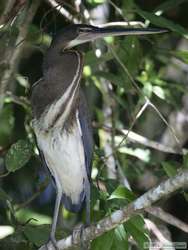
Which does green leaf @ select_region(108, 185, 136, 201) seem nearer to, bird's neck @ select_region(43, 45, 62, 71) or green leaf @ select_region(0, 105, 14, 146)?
bird's neck @ select_region(43, 45, 62, 71)

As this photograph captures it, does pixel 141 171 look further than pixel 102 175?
Yes

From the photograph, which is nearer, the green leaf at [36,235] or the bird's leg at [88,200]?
the green leaf at [36,235]

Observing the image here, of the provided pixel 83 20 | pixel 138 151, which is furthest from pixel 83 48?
pixel 138 151

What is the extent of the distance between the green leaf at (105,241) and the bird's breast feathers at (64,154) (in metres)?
0.50

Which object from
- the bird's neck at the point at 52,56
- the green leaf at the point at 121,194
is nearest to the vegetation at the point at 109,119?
the green leaf at the point at 121,194

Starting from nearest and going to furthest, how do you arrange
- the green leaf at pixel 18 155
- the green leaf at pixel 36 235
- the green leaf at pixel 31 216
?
the green leaf at pixel 36 235 < the green leaf at pixel 18 155 < the green leaf at pixel 31 216

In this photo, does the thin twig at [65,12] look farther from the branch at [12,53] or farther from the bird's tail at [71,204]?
the bird's tail at [71,204]

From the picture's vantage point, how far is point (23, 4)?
Answer: 2645 mm

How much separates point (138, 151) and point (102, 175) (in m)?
0.36

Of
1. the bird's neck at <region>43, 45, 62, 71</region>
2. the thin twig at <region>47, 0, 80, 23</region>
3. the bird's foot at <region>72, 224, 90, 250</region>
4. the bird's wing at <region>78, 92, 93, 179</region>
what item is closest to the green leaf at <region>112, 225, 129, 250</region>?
the bird's foot at <region>72, 224, 90, 250</region>

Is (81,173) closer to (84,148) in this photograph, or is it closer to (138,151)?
(84,148)

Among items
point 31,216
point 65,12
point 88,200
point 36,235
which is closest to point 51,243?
point 36,235

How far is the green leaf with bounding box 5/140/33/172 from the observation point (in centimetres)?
275

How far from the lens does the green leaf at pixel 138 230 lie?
7.75 feet
